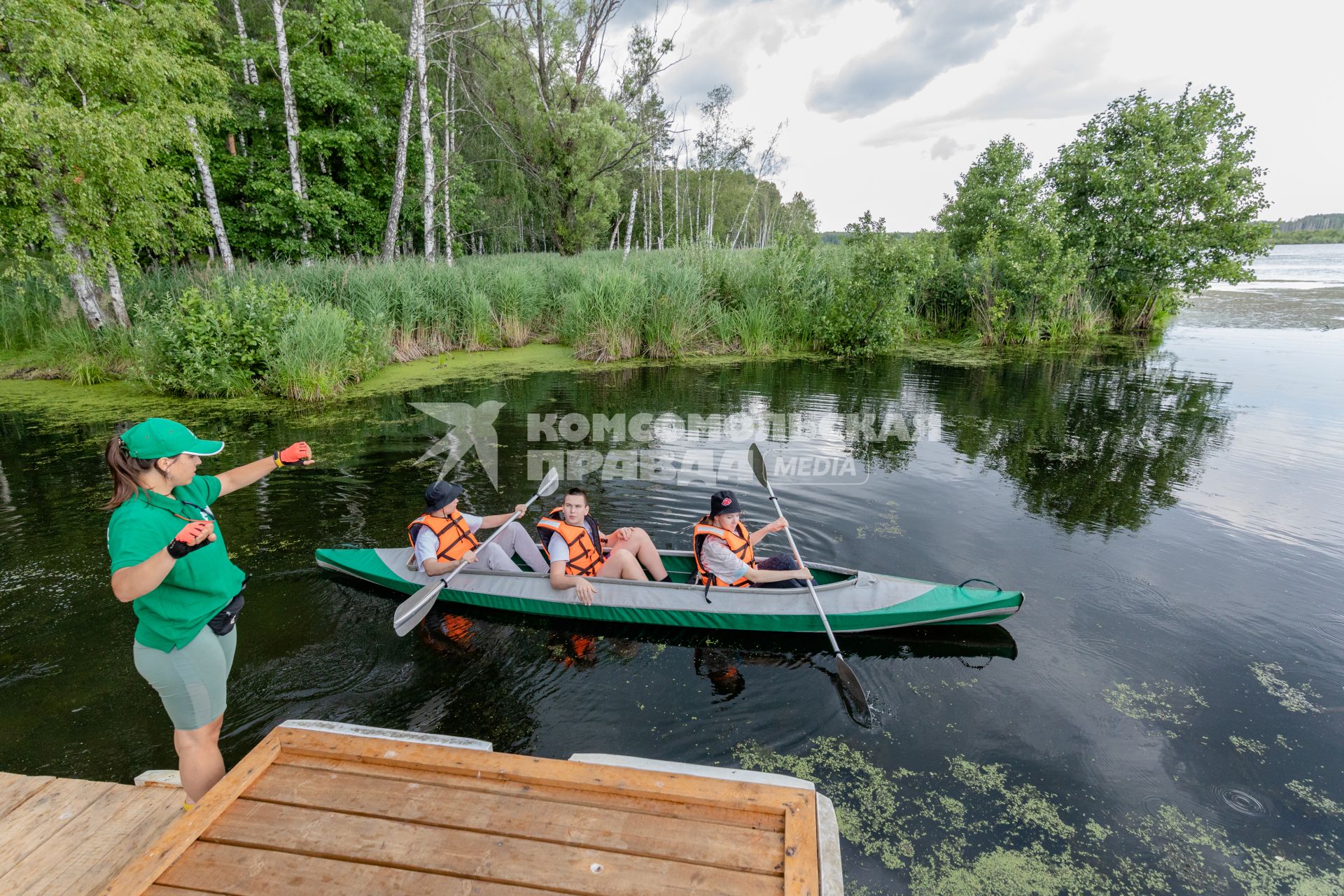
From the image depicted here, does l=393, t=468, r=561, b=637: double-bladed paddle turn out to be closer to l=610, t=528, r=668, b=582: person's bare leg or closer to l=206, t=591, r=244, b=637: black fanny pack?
l=610, t=528, r=668, b=582: person's bare leg

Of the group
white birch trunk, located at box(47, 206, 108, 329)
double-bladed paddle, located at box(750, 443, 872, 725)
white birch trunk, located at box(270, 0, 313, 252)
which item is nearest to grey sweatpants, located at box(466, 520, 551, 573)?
double-bladed paddle, located at box(750, 443, 872, 725)

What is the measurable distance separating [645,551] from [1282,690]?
12.8ft

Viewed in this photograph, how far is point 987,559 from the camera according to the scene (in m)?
5.08

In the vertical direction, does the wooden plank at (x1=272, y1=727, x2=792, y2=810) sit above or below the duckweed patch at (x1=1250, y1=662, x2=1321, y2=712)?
above

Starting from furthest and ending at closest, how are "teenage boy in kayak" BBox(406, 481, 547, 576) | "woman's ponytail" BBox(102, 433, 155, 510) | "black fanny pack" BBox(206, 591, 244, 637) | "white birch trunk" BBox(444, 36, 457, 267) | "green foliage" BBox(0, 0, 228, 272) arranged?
"white birch trunk" BBox(444, 36, 457, 267) < "green foliage" BBox(0, 0, 228, 272) < "teenage boy in kayak" BBox(406, 481, 547, 576) < "black fanny pack" BBox(206, 591, 244, 637) < "woman's ponytail" BBox(102, 433, 155, 510)

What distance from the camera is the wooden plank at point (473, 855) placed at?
1767mm

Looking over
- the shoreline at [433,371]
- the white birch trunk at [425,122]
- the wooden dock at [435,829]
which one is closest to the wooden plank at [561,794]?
the wooden dock at [435,829]

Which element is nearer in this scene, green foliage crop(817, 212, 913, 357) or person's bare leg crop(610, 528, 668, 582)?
person's bare leg crop(610, 528, 668, 582)

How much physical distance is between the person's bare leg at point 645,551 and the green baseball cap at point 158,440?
2804 millimetres

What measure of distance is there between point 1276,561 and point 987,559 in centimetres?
223

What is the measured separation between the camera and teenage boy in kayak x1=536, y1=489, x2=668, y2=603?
13.8ft

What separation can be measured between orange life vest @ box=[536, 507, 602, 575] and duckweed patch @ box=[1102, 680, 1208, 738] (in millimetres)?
3226

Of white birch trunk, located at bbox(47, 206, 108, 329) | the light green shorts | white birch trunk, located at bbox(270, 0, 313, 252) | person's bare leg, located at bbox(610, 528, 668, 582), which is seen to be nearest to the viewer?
the light green shorts

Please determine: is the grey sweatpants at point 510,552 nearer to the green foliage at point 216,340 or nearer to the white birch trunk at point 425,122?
the green foliage at point 216,340
